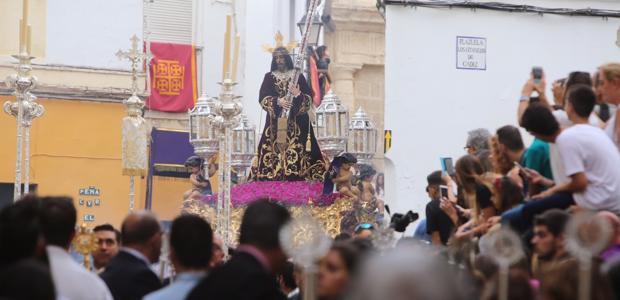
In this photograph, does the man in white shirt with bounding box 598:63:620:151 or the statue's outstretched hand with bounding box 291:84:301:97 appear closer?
the man in white shirt with bounding box 598:63:620:151

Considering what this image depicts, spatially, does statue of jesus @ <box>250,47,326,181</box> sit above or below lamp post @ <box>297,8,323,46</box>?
below

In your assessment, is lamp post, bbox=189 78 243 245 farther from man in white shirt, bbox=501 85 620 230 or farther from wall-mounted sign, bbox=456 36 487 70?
man in white shirt, bbox=501 85 620 230

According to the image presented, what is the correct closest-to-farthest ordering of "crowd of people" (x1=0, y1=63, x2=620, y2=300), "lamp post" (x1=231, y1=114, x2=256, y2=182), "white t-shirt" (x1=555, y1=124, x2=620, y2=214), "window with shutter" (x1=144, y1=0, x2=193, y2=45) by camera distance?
"crowd of people" (x1=0, y1=63, x2=620, y2=300)
"white t-shirt" (x1=555, y1=124, x2=620, y2=214)
"lamp post" (x1=231, y1=114, x2=256, y2=182)
"window with shutter" (x1=144, y1=0, x2=193, y2=45)

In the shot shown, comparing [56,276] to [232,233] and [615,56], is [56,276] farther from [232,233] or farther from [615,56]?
[615,56]

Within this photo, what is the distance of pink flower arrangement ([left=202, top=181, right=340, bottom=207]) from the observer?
1711 centimetres

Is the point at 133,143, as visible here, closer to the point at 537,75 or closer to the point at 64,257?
the point at 537,75

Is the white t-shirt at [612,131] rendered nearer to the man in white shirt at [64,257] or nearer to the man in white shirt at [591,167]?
the man in white shirt at [591,167]

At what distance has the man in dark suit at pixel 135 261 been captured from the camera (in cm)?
756

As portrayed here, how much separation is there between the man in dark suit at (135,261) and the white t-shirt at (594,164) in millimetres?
2229

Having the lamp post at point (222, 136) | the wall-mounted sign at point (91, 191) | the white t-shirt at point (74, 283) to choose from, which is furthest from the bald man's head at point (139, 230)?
the wall-mounted sign at point (91, 191)

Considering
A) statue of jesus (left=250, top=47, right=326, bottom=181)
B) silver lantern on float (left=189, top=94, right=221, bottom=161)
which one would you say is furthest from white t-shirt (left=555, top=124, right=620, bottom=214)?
statue of jesus (left=250, top=47, right=326, bottom=181)

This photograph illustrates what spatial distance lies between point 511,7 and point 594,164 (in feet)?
31.9

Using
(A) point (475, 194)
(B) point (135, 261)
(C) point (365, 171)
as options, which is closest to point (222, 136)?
(C) point (365, 171)

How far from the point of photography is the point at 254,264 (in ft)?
20.1
